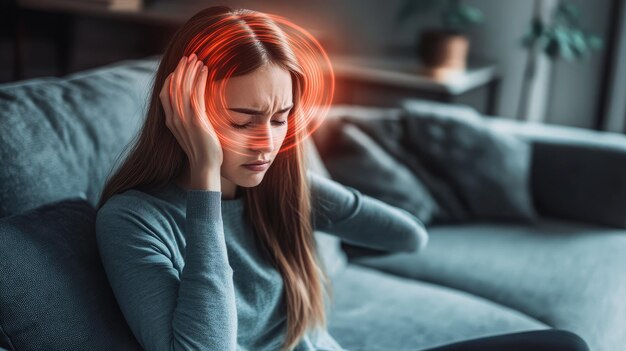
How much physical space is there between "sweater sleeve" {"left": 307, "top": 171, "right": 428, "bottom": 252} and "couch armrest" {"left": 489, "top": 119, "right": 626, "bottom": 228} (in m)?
1.08

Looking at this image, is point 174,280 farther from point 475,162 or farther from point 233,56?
point 475,162

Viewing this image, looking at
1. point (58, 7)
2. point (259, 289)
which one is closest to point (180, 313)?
point (259, 289)

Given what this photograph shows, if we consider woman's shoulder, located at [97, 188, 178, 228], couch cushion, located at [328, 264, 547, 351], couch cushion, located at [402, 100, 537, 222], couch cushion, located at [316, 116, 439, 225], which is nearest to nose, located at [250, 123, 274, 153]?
woman's shoulder, located at [97, 188, 178, 228]

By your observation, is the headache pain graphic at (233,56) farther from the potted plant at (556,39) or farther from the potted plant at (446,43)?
the potted plant at (556,39)

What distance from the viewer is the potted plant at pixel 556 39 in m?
3.12

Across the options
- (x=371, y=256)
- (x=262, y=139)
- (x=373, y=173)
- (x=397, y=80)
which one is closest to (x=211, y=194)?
(x=262, y=139)

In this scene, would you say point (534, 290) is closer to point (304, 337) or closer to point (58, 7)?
point (304, 337)

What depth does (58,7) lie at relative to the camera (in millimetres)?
3801

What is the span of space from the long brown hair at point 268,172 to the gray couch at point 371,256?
0.52 ft

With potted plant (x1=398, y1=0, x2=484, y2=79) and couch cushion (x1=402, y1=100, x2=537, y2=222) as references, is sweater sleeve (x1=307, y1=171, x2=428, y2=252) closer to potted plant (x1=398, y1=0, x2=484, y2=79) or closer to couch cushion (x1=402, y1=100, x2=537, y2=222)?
couch cushion (x1=402, y1=100, x2=537, y2=222)

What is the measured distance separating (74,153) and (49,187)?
118 mm

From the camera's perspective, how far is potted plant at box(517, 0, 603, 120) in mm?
3121

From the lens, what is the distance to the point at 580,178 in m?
2.38

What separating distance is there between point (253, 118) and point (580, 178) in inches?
65.5
